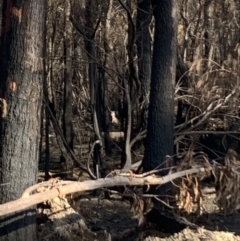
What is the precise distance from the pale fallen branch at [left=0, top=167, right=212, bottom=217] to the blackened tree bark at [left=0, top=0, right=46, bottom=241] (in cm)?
52

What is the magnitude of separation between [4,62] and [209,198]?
298 inches

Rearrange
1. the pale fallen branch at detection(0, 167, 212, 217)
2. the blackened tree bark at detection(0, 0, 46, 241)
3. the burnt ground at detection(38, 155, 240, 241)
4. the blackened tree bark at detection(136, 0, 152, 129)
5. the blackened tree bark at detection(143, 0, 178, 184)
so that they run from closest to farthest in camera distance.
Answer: the pale fallen branch at detection(0, 167, 212, 217) < the blackened tree bark at detection(0, 0, 46, 241) < the burnt ground at detection(38, 155, 240, 241) < the blackened tree bark at detection(143, 0, 178, 184) < the blackened tree bark at detection(136, 0, 152, 129)

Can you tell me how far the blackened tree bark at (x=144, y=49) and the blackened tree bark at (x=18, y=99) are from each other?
5840 millimetres

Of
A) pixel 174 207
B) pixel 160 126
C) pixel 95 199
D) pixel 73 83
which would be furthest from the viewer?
pixel 73 83

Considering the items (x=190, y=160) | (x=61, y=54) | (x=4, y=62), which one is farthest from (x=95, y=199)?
(x=4, y=62)

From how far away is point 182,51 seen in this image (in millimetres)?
19656

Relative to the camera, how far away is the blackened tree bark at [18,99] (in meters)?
8.03

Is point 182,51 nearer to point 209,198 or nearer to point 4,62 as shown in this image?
point 209,198

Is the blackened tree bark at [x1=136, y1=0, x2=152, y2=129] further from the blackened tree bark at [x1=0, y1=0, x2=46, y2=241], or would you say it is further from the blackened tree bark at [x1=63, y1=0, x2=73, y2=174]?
the blackened tree bark at [x1=0, y1=0, x2=46, y2=241]

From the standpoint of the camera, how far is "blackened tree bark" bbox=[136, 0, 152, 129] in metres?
14.4

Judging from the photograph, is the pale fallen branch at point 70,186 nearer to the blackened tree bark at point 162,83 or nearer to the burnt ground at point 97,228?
the burnt ground at point 97,228

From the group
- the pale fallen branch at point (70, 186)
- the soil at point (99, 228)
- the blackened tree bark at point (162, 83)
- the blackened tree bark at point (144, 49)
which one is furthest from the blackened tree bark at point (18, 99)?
the blackened tree bark at point (144, 49)

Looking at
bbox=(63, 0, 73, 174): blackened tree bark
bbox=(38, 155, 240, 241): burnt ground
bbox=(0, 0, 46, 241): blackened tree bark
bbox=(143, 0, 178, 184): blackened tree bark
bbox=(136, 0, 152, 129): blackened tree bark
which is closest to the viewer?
bbox=(0, 0, 46, 241): blackened tree bark

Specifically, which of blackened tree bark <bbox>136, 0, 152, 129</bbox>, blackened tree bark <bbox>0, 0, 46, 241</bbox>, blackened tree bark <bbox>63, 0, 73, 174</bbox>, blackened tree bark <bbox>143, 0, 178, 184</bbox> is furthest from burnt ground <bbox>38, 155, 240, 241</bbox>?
blackened tree bark <bbox>63, 0, 73, 174</bbox>
